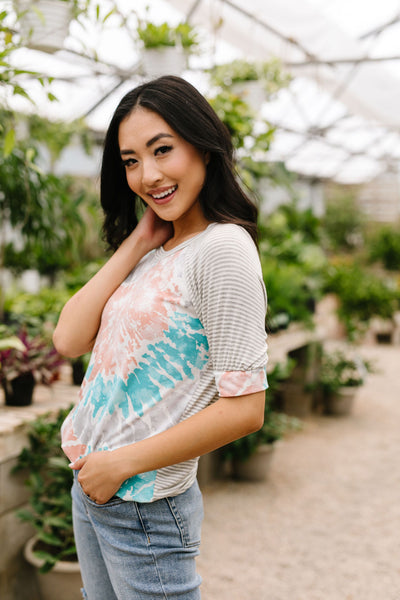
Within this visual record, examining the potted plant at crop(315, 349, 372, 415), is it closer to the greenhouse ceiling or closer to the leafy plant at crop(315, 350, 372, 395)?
the leafy plant at crop(315, 350, 372, 395)

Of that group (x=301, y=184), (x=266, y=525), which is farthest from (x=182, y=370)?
(x=301, y=184)

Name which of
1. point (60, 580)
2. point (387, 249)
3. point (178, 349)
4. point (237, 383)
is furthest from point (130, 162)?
point (387, 249)

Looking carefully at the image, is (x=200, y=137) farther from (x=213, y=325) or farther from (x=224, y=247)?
(x=213, y=325)

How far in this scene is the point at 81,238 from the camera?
2.96 m

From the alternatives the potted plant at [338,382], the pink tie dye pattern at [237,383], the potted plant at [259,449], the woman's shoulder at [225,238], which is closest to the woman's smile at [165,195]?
the woman's shoulder at [225,238]

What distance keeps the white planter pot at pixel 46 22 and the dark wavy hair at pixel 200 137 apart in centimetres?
113

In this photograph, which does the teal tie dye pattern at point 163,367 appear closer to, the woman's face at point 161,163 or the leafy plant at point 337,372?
the woman's face at point 161,163

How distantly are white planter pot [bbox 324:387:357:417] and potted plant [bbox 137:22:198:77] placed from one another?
360 centimetres

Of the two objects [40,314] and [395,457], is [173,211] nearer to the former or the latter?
[40,314]

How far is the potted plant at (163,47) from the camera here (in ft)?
7.75

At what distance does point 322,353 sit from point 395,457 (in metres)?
1.28

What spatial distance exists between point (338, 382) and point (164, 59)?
3615 millimetres

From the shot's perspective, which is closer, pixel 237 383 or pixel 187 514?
pixel 237 383

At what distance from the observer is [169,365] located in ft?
3.09
